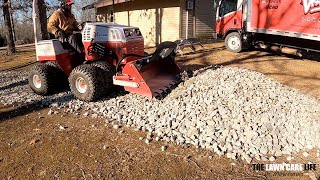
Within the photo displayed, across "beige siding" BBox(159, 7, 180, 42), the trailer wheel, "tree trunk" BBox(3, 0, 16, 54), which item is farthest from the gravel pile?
"tree trunk" BBox(3, 0, 16, 54)

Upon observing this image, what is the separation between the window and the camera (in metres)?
12.6

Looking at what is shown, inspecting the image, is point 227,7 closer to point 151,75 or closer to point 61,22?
point 151,75

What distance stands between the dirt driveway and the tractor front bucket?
1.00 metres

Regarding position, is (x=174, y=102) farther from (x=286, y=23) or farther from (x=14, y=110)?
(x=286, y=23)

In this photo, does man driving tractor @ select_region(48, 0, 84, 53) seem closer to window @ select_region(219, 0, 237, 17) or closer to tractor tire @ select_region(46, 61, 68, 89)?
tractor tire @ select_region(46, 61, 68, 89)

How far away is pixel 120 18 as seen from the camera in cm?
2267

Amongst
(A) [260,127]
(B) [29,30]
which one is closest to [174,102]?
(A) [260,127]

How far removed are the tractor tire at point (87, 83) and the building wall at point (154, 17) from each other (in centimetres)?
1091

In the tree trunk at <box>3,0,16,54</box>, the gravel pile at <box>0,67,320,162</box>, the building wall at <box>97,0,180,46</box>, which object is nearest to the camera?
the gravel pile at <box>0,67,320,162</box>

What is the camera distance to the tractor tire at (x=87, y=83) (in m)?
6.42

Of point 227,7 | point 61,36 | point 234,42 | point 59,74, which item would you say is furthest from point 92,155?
point 227,7

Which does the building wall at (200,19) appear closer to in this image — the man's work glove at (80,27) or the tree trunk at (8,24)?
the man's work glove at (80,27)

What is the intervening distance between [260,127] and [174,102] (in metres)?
1.86

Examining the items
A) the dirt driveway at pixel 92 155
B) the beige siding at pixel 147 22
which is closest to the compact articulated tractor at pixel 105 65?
the dirt driveway at pixel 92 155
